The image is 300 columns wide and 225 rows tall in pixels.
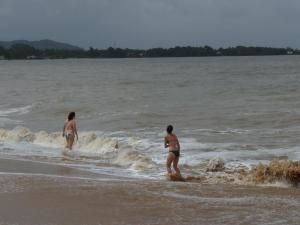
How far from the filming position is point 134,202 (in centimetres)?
955

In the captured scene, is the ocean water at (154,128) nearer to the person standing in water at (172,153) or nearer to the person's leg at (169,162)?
the person's leg at (169,162)

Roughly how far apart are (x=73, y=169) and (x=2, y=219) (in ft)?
18.9

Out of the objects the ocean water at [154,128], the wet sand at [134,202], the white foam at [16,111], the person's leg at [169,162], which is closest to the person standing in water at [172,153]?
the person's leg at [169,162]

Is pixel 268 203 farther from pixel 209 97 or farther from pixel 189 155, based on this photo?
pixel 209 97

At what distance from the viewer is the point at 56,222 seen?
26.9ft

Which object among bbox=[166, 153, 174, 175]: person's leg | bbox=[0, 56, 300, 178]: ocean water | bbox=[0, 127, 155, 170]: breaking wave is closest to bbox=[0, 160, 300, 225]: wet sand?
bbox=[166, 153, 174, 175]: person's leg

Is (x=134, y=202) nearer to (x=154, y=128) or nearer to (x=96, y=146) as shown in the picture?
(x=96, y=146)

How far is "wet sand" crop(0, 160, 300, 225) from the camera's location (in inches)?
333

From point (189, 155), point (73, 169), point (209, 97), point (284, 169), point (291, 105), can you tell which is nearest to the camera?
point (284, 169)

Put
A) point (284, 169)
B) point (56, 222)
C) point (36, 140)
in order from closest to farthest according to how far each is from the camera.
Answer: point (56, 222)
point (284, 169)
point (36, 140)

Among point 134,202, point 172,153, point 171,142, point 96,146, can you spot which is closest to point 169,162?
point 172,153

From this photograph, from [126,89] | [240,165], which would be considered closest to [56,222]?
[240,165]

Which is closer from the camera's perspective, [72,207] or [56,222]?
[56,222]

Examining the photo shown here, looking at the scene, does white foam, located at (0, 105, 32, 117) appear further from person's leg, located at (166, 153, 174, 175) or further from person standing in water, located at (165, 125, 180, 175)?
person's leg, located at (166, 153, 174, 175)
